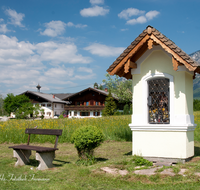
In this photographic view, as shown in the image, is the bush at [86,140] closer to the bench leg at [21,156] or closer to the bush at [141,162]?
the bush at [141,162]

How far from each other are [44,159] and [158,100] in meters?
4.11

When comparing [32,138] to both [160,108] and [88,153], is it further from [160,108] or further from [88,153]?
[160,108]

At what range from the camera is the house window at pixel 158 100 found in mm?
7795

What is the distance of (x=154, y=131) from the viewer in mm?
7465

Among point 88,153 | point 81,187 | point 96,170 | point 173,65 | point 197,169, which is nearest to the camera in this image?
point 81,187

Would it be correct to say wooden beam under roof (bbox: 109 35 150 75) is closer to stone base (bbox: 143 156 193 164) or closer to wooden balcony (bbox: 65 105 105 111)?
stone base (bbox: 143 156 193 164)

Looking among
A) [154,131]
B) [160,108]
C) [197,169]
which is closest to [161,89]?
[160,108]

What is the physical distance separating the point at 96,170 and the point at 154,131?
228 cm

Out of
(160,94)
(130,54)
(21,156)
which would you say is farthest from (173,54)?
(21,156)

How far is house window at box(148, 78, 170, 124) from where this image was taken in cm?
779

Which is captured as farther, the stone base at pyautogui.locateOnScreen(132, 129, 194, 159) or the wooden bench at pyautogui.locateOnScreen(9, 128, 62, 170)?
the stone base at pyautogui.locateOnScreen(132, 129, 194, 159)

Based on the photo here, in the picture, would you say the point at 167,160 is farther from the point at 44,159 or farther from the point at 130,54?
the point at 44,159

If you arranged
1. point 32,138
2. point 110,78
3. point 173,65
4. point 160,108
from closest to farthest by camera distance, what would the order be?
point 173,65 → point 160,108 → point 32,138 → point 110,78

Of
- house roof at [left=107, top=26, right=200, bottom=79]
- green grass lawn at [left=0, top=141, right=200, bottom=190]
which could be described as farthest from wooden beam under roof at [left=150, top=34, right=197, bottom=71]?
green grass lawn at [left=0, top=141, right=200, bottom=190]
